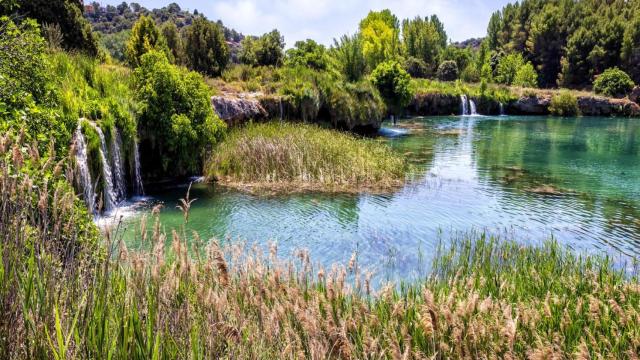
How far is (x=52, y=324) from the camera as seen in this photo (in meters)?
2.67

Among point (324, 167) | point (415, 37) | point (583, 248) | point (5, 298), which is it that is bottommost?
point (583, 248)

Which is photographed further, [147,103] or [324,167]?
[324,167]

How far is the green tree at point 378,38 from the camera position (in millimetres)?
52094

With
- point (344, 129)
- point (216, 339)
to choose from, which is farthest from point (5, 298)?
point (344, 129)

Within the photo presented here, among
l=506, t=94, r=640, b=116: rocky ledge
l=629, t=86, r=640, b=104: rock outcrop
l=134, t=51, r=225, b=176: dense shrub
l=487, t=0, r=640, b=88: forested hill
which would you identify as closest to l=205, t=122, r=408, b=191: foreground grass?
l=134, t=51, r=225, b=176: dense shrub

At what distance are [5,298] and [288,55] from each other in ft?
110

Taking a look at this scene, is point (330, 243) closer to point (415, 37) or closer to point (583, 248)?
point (583, 248)

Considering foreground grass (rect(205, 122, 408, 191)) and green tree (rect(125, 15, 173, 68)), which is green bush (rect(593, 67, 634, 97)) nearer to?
foreground grass (rect(205, 122, 408, 191))

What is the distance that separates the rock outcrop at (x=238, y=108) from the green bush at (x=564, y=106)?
4702cm

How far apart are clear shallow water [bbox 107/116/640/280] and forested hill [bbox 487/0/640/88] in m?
60.7

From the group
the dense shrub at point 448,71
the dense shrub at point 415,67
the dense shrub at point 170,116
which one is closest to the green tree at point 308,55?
the dense shrub at point 170,116

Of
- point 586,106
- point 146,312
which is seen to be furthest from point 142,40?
point 586,106

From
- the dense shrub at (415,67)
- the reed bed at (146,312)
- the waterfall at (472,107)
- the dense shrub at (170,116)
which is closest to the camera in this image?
the reed bed at (146,312)

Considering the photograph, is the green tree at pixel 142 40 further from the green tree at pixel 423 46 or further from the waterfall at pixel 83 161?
the green tree at pixel 423 46
